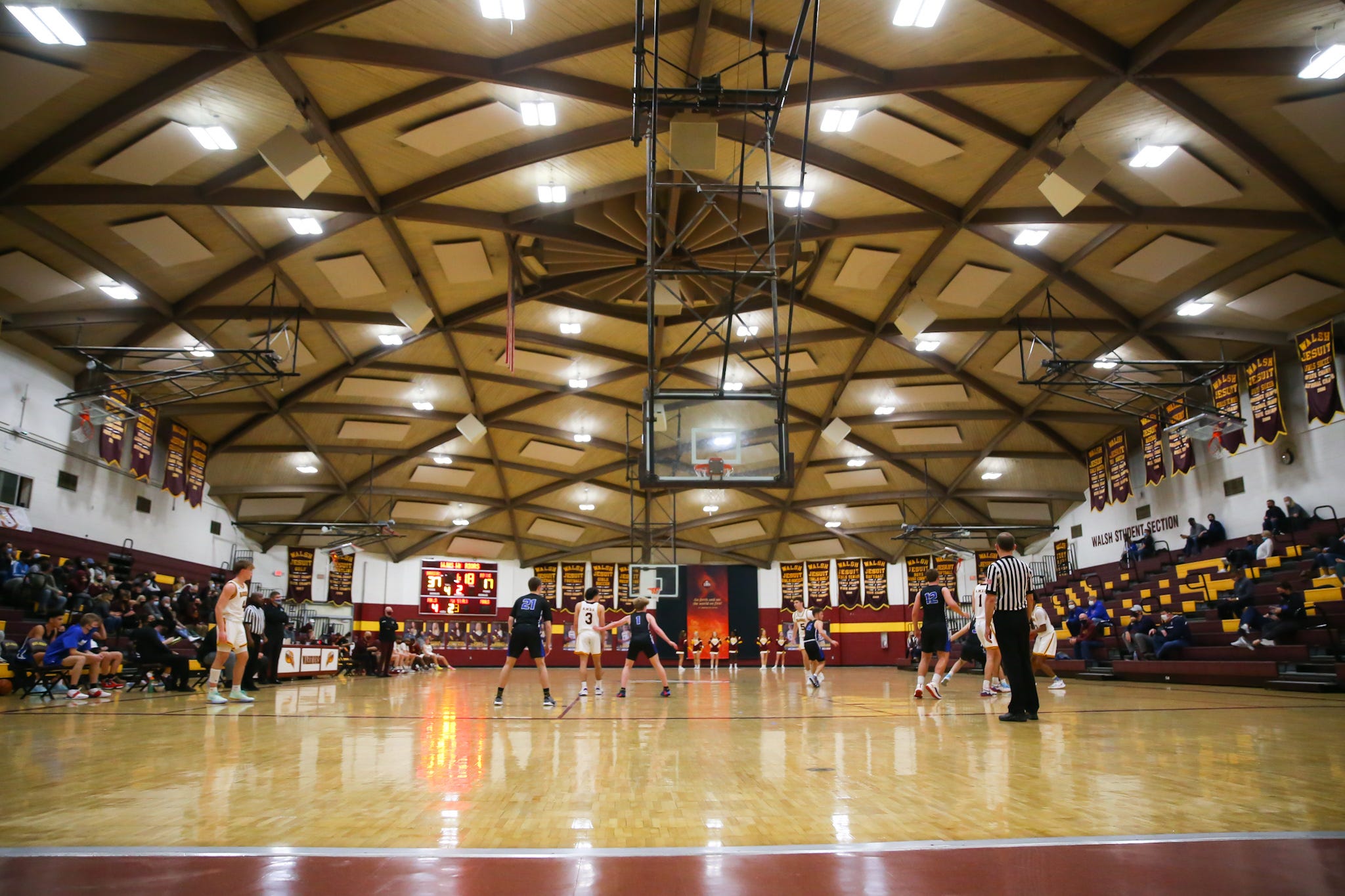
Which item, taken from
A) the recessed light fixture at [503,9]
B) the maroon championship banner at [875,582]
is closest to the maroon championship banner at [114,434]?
the recessed light fixture at [503,9]

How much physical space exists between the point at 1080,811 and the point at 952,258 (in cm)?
1477

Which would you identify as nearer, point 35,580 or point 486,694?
point 486,694

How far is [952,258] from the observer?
645 inches

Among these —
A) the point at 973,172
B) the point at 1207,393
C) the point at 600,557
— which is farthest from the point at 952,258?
the point at 600,557

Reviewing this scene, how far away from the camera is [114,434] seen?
19562mm

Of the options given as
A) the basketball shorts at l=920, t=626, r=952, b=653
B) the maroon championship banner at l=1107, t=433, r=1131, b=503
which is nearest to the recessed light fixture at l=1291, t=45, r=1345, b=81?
the basketball shorts at l=920, t=626, r=952, b=653

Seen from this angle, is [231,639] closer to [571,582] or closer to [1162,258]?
[1162,258]

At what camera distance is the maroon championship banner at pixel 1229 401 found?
60.8 ft

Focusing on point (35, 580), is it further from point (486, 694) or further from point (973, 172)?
point (973, 172)

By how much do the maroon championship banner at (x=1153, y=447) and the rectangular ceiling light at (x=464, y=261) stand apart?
1716cm

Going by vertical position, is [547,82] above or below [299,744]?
above

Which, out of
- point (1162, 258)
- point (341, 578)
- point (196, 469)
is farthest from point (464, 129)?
point (341, 578)

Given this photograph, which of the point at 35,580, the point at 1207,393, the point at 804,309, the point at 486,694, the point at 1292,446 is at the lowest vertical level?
the point at 486,694

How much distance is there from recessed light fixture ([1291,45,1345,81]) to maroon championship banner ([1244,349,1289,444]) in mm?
9393
